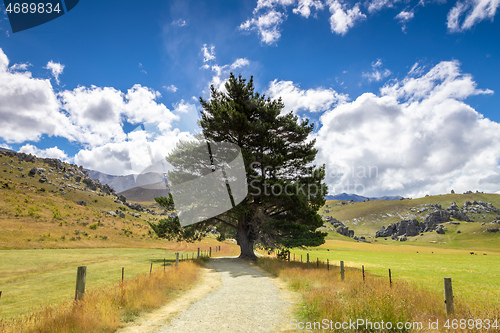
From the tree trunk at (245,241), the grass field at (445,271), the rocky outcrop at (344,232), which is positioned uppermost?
the tree trunk at (245,241)

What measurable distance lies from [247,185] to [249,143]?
518 cm

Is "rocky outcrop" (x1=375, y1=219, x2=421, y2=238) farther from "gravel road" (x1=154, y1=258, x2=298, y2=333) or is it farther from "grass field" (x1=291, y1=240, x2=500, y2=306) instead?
"gravel road" (x1=154, y1=258, x2=298, y2=333)

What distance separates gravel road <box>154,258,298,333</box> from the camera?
25.0ft

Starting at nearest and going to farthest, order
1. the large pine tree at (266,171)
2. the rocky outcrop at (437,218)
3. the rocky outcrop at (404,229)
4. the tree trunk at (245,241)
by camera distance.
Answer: the large pine tree at (266,171) < the tree trunk at (245,241) < the rocky outcrop at (404,229) < the rocky outcrop at (437,218)

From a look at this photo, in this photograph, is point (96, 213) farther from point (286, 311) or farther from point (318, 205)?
point (286, 311)

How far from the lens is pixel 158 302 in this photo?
1008 centimetres

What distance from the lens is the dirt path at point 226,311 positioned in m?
7.63

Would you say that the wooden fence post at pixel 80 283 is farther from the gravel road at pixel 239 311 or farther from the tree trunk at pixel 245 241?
the tree trunk at pixel 245 241

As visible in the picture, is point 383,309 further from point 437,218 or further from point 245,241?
point 437,218

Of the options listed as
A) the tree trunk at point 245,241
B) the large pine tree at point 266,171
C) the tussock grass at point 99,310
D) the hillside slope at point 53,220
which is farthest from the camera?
the hillside slope at point 53,220

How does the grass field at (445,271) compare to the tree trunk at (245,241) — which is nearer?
the grass field at (445,271)

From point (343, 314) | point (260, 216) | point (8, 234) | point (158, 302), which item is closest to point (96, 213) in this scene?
point (8, 234)

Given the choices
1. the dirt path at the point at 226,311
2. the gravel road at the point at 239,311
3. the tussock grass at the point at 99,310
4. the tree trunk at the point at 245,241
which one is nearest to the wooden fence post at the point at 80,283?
the tussock grass at the point at 99,310

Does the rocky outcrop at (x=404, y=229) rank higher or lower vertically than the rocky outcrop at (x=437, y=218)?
lower
